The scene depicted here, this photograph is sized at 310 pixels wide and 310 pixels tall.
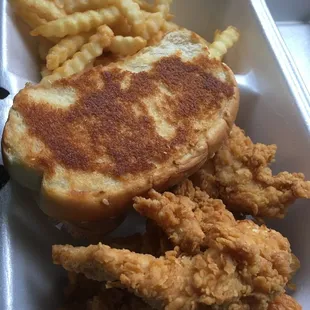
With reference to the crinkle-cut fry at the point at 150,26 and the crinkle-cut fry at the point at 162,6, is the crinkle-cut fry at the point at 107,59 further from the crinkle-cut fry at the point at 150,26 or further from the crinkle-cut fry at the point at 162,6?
the crinkle-cut fry at the point at 162,6

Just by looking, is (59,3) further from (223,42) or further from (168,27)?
(223,42)

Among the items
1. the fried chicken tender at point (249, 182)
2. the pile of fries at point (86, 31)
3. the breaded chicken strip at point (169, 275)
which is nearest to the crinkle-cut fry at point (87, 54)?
the pile of fries at point (86, 31)

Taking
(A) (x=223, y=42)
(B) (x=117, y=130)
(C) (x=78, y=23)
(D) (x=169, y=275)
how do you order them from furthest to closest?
(A) (x=223, y=42), (C) (x=78, y=23), (B) (x=117, y=130), (D) (x=169, y=275)

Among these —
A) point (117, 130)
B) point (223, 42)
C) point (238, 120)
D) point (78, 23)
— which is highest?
point (78, 23)

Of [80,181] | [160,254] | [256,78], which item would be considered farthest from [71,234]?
[256,78]

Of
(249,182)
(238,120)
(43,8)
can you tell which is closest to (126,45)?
(43,8)

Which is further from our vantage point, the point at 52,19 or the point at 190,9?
the point at 190,9

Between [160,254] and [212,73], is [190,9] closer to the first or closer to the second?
[212,73]
